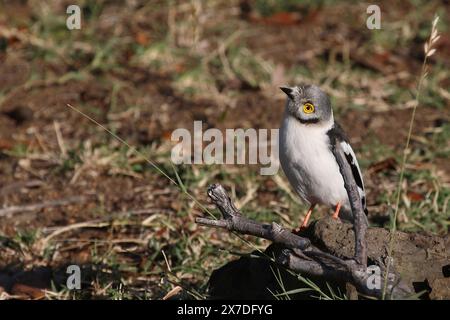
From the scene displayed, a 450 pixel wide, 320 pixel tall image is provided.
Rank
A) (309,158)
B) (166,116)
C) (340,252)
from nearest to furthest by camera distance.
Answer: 1. (340,252)
2. (309,158)
3. (166,116)

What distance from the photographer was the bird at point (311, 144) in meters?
4.73

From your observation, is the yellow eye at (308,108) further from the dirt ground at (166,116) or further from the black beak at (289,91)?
the dirt ground at (166,116)

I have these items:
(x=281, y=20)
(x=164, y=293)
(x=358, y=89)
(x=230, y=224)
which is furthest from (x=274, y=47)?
(x=230, y=224)

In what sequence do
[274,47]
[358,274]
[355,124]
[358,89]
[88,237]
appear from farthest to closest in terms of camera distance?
1. [274,47]
2. [358,89]
3. [355,124]
4. [88,237]
5. [358,274]

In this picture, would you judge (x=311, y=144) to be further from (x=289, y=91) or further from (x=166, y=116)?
(x=166, y=116)

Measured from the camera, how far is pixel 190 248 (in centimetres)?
552

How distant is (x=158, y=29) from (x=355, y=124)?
7.62 ft

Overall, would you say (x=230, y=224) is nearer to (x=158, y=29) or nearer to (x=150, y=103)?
(x=150, y=103)

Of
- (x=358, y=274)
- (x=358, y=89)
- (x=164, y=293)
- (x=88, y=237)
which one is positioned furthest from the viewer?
(x=358, y=89)

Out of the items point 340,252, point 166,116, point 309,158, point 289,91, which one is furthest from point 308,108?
point 166,116

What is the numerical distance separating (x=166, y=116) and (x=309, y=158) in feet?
9.25

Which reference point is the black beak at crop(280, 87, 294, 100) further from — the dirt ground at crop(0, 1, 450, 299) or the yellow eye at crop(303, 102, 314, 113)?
the dirt ground at crop(0, 1, 450, 299)

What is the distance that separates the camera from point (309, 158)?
4.71m

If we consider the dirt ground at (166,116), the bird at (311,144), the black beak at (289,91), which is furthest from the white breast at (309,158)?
the dirt ground at (166,116)
